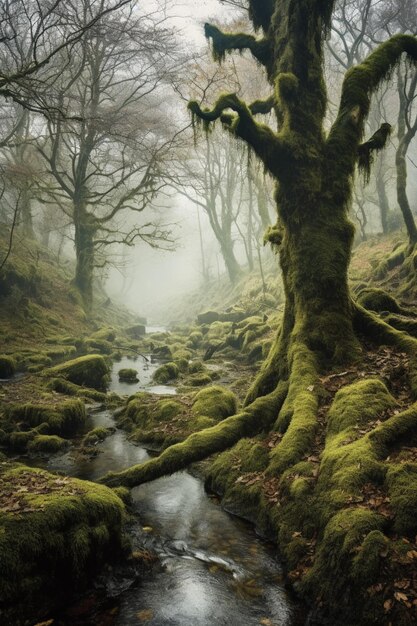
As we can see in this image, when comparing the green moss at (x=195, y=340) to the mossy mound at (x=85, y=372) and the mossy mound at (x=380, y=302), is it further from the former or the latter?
the mossy mound at (x=380, y=302)

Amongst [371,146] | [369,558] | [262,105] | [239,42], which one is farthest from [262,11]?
[369,558]

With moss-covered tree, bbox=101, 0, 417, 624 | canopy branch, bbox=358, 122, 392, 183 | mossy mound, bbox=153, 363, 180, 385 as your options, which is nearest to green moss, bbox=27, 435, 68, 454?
moss-covered tree, bbox=101, 0, 417, 624

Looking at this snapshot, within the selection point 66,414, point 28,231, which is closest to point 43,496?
point 66,414

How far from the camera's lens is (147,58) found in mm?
18969

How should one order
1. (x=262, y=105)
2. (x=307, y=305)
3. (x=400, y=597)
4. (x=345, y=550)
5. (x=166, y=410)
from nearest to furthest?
(x=400, y=597), (x=345, y=550), (x=307, y=305), (x=262, y=105), (x=166, y=410)

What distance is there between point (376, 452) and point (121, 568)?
3271 millimetres

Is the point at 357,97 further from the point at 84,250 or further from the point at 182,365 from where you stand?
the point at 84,250

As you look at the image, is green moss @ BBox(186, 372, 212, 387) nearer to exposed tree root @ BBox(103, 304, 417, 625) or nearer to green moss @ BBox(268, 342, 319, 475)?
exposed tree root @ BBox(103, 304, 417, 625)

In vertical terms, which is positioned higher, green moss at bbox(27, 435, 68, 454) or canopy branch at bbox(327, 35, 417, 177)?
canopy branch at bbox(327, 35, 417, 177)

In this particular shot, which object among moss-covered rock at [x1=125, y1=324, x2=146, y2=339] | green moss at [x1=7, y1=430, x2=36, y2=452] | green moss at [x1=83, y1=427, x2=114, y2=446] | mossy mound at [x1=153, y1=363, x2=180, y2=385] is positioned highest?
moss-covered rock at [x1=125, y1=324, x2=146, y2=339]

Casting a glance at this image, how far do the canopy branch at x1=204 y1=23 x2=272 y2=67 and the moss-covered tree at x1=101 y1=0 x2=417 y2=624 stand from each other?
2cm

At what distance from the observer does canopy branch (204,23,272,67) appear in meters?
8.87

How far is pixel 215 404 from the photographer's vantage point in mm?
9336

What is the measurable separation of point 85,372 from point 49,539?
929 centimetres
